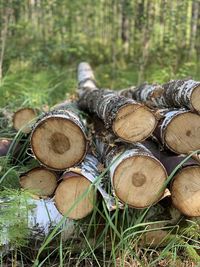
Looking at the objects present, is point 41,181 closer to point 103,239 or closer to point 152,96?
point 103,239

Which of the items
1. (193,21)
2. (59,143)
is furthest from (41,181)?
(193,21)

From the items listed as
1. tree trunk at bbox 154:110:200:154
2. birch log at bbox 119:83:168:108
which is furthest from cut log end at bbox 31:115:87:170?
birch log at bbox 119:83:168:108

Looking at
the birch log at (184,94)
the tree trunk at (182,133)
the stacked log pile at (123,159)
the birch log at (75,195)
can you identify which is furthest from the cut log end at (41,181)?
the birch log at (184,94)

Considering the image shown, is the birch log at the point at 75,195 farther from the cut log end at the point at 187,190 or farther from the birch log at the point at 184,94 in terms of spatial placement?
the birch log at the point at 184,94

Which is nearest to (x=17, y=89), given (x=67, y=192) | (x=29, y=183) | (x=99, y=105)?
(x=99, y=105)

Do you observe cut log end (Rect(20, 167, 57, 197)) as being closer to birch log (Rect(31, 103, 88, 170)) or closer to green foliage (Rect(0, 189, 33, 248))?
birch log (Rect(31, 103, 88, 170))

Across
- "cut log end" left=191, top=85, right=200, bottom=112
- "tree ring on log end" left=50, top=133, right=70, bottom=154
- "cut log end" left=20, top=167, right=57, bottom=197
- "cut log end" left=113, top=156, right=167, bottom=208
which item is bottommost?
"cut log end" left=20, top=167, right=57, bottom=197

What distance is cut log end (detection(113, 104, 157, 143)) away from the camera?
312 cm

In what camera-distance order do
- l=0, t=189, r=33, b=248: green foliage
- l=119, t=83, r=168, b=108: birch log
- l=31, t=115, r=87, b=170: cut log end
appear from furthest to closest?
l=119, t=83, r=168, b=108: birch log
l=31, t=115, r=87, b=170: cut log end
l=0, t=189, r=33, b=248: green foliage

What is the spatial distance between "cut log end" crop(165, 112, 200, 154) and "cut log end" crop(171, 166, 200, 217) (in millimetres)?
336

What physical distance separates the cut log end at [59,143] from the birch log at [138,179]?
39cm

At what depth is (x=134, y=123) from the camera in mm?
3109

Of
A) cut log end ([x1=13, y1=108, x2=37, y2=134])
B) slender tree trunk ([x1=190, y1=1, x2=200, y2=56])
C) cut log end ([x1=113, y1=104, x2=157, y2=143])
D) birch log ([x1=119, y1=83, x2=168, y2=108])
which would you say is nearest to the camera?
cut log end ([x1=113, y1=104, x2=157, y2=143])

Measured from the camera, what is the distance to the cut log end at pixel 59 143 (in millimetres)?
3221
